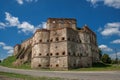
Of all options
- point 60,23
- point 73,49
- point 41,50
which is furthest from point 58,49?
point 60,23

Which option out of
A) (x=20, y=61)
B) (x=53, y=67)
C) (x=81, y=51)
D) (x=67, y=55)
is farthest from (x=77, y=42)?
(x=20, y=61)

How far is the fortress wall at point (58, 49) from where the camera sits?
155ft

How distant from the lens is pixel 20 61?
63.9 m

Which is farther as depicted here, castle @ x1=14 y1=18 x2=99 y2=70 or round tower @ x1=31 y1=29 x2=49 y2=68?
round tower @ x1=31 y1=29 x2=49 y2=68

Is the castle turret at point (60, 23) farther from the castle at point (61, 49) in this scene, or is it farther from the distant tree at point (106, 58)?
the distant tree at point (106, 58)

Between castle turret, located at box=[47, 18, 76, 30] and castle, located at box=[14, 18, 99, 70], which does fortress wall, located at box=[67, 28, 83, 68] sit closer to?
castle, located at box=[14, 18, 99, 70]

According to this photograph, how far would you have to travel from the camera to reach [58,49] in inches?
1925

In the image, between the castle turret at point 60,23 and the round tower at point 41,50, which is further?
the castle turret at point 60,23

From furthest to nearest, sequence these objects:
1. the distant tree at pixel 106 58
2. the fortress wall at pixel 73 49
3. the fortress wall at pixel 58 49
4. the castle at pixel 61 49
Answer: the distant tree at pixel 106 58 → the castle at pixel 61 49 → the fortress wall at pixel 73 49 → the fortress wall at pixel 58 49

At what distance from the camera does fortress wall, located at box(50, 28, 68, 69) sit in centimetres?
4738

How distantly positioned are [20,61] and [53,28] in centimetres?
1886

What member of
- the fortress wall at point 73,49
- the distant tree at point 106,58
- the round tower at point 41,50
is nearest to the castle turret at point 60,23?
the round tower at point 41,50

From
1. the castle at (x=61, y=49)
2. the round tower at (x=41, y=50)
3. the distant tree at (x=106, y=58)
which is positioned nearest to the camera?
the castle at (x=61, y=49)

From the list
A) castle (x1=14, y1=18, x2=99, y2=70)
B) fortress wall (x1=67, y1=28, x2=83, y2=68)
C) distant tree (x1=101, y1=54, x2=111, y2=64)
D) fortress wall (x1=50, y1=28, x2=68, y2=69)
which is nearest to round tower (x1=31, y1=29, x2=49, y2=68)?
castle (x1=14, y1=18, x2=99, y2=70)
